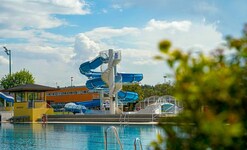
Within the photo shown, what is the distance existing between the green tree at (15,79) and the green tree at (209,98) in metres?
63.1

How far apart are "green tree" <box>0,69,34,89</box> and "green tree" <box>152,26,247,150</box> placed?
6311 centimetres

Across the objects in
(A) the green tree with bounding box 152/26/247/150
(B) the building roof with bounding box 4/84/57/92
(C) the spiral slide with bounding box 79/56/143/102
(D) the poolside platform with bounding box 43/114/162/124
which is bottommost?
(D) the poolside platform with bounding box 43/114/162/124

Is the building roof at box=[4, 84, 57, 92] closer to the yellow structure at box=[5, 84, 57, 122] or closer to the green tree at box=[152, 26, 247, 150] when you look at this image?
the yellow structure at box=[5, 84, 57, 122]

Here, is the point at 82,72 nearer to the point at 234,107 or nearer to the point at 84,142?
the point at 84,142

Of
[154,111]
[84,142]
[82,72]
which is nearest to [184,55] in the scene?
[84,142]

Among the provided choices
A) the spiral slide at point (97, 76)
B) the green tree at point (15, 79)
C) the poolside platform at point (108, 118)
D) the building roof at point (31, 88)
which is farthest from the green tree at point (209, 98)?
the green tree at point (15, 79)

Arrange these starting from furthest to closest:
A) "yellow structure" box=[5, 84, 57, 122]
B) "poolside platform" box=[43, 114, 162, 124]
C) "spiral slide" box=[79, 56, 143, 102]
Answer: "yellow structure" box=[5, 84, 57, 122] < "spiral slide" box=[79, 56, 143, 102] < "poolside platform" box=[43, 114, 162, 124]

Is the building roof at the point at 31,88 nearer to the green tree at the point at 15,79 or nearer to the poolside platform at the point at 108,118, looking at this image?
the poolside platform at the point at 108,118

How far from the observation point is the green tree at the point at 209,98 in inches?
60.5

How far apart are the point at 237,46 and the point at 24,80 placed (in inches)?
2543

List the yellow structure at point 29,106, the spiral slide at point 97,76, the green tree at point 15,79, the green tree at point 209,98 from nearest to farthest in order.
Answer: the green tree at point 209,98
the spiral slide at point 97,76
the yellow structure at point 29,106
the green tree at point 15,79

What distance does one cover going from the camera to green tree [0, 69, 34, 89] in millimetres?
63312

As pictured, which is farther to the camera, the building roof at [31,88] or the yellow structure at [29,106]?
the building roof at [31,88]

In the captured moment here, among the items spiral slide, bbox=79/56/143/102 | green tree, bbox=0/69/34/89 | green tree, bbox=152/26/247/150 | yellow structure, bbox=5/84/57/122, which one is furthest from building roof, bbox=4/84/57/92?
green tree, bbox=152/26/247/150
